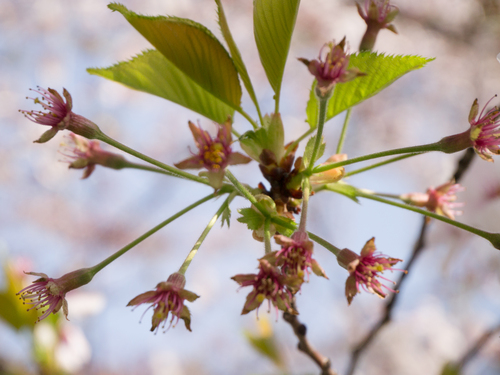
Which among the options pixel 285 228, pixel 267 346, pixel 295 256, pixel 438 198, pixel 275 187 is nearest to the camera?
pixel 295 256

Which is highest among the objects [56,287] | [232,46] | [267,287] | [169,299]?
[232,46]

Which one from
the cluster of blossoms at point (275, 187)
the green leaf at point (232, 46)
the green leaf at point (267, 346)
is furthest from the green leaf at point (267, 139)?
the green leaf at point (267, 346)

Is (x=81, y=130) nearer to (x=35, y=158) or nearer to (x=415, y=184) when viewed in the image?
(x=35, y=158)

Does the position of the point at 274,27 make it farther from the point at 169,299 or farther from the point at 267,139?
the point at 169,299

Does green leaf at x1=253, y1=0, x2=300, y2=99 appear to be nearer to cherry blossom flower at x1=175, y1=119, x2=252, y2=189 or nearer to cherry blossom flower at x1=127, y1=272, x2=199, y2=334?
cherry blossom flower at x1=175, y1=119, x2=252, y2=189

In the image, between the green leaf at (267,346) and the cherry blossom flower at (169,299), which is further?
the green leaf at (267,346)

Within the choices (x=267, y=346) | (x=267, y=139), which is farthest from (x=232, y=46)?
(x=267, y=346)

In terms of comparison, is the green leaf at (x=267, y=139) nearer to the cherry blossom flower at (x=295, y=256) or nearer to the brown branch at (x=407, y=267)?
the cherry blossom flower at (x=295, y=256)
